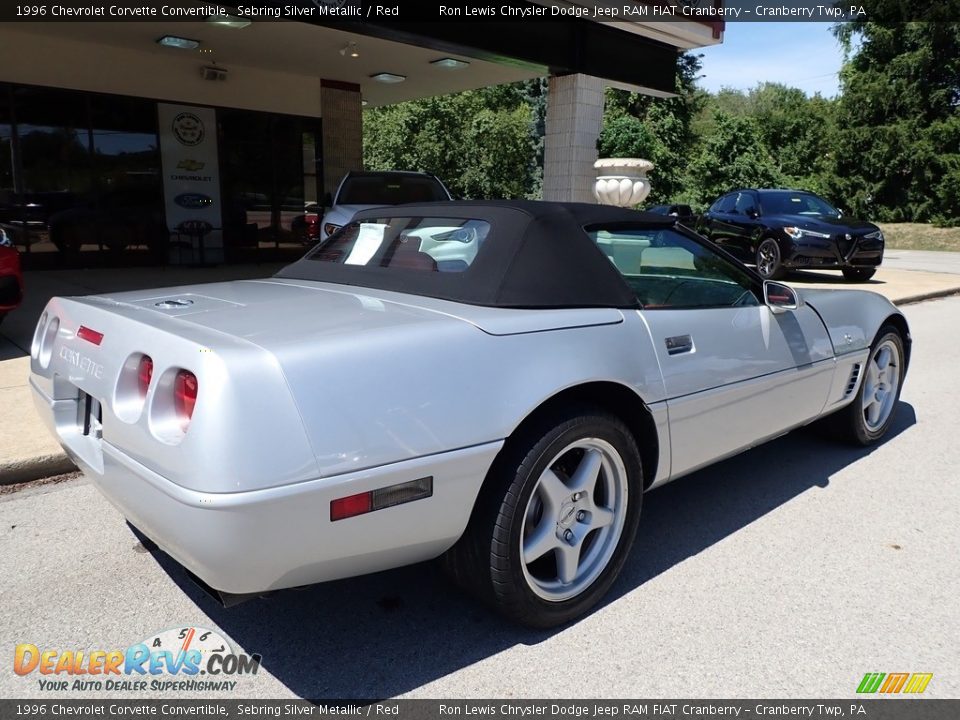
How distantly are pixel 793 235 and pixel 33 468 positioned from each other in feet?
36.9

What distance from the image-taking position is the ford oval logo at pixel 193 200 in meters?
12.7

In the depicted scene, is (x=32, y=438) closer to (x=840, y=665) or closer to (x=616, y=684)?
(x=616, y=684)

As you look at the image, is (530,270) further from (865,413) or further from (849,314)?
Answer: (865,413)

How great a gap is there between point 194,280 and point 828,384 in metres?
9.22

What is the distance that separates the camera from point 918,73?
26500mm

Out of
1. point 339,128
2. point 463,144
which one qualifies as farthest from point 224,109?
point 463,144

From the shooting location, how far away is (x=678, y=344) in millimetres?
2793

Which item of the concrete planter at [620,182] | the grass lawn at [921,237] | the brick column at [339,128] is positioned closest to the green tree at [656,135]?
the grass lawn at [921,237]

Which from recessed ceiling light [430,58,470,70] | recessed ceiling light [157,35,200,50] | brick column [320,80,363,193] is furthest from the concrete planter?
recessed ceiling light [157,35,200,50]

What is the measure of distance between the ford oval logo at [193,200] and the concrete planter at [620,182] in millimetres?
6959

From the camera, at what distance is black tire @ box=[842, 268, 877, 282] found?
40.1 feet

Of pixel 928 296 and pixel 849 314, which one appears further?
pixel 928 296

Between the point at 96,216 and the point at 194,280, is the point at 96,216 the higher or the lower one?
the higher one

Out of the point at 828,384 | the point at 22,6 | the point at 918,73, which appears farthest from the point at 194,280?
the point at 918,73
